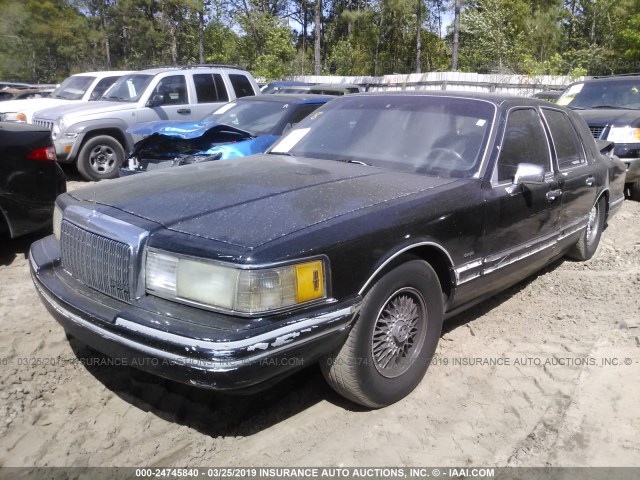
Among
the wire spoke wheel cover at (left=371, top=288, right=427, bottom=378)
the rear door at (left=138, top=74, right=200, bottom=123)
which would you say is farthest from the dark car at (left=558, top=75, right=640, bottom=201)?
the rear door at (left=138, top=74, right=200, bottom=123)

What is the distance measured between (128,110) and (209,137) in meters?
3.59

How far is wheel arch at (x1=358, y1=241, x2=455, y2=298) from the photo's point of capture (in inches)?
111

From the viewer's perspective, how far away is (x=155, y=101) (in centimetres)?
997

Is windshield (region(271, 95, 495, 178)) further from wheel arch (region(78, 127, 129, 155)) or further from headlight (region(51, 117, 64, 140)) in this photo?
headlight (region(51, 117, 64, 140))

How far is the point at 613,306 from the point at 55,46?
42.2 meters

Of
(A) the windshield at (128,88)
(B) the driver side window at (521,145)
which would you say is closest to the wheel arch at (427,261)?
(B) the driver side window at (521,145)

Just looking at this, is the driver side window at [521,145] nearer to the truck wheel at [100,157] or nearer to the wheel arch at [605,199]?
the wheel arch at [605,199]

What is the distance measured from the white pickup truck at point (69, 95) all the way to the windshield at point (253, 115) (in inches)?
163

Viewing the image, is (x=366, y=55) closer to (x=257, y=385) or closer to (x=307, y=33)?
(x=307, y=33)

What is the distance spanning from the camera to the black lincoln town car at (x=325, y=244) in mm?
2453

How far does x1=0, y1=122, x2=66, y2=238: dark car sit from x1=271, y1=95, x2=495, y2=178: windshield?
2.20m

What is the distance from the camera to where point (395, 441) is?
291cm

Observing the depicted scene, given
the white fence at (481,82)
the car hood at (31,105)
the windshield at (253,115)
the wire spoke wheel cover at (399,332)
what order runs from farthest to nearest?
the white fence at (481,82) < the car hood at (31,105) < the windshield at (253,115) < the wire spoke wheel cover at (399,332)

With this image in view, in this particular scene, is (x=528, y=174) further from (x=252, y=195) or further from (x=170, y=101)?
(x=170, y=101)
